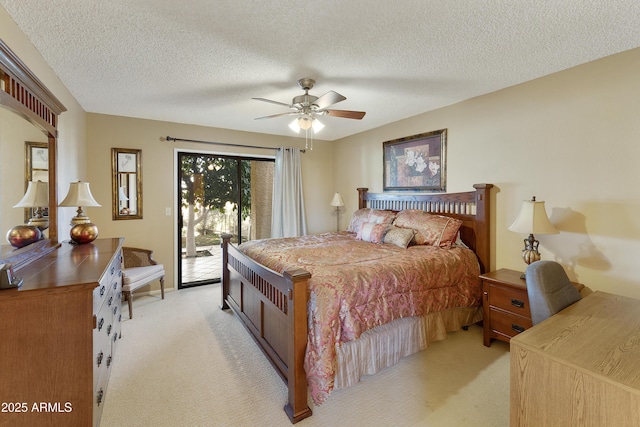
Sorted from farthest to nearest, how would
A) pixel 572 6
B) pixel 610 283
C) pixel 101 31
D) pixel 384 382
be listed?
pixel 610 283
pixel 384 382
pixel 101 31
pixel 572 6

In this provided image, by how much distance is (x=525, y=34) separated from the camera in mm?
2002

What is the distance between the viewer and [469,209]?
132 inches

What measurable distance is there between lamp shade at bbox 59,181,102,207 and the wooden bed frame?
1348mm

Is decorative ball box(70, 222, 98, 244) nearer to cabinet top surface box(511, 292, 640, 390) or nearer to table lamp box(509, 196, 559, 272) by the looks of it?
cabinet top surface box(511, 292, 640, 390)

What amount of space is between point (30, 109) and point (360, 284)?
2.54 metres

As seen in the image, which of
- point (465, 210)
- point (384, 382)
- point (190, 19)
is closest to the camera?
point (190, 19)

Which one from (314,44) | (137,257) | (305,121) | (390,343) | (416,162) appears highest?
(314,44)

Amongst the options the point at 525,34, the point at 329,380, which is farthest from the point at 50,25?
the point at 525,34

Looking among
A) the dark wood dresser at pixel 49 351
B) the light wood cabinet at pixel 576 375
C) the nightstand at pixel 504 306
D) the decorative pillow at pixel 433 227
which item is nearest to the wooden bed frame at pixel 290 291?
the decorative pillow at pixel 433 227

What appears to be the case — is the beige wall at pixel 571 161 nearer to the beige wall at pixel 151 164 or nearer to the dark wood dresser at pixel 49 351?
the beige wall at pixel 151 164

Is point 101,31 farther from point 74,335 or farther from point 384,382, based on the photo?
point 384,382

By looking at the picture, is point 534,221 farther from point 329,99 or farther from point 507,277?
point 329,99

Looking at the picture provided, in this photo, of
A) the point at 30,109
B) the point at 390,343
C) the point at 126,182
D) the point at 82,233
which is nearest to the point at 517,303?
the point at 390,343

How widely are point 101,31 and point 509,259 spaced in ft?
13.2
